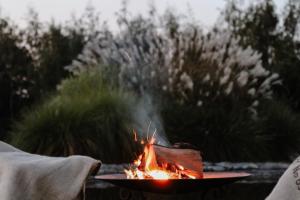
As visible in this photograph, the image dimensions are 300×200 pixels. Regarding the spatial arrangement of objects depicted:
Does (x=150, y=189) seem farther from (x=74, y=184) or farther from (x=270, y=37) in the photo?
(x=270, y=37)

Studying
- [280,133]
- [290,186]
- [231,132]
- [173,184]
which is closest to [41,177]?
[173,184]

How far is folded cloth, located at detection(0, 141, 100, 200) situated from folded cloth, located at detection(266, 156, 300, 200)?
40.2 inches

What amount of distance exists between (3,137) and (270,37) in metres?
7.06

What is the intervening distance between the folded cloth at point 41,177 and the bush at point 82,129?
456cm

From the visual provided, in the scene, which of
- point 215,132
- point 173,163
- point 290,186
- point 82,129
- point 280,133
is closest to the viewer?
point 290,186

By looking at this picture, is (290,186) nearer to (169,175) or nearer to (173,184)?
(173,184)

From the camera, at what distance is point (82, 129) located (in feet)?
27.5

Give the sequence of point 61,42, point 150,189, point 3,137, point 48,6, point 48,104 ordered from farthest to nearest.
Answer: point 48,6, point 61,42, point 3,137, point 48,104, point 150,189

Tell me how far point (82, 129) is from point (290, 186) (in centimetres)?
565

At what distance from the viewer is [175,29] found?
50.5 ft

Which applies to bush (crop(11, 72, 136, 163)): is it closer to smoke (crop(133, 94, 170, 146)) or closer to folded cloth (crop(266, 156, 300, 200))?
smoke (crop(133, 94, 170, 146))

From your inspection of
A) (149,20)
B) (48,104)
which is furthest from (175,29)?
(48,104)

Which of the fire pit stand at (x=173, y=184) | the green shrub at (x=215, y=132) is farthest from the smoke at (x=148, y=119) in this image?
the fire pit stand at (x=173, y=184)

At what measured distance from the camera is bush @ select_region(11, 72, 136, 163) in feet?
27.1
